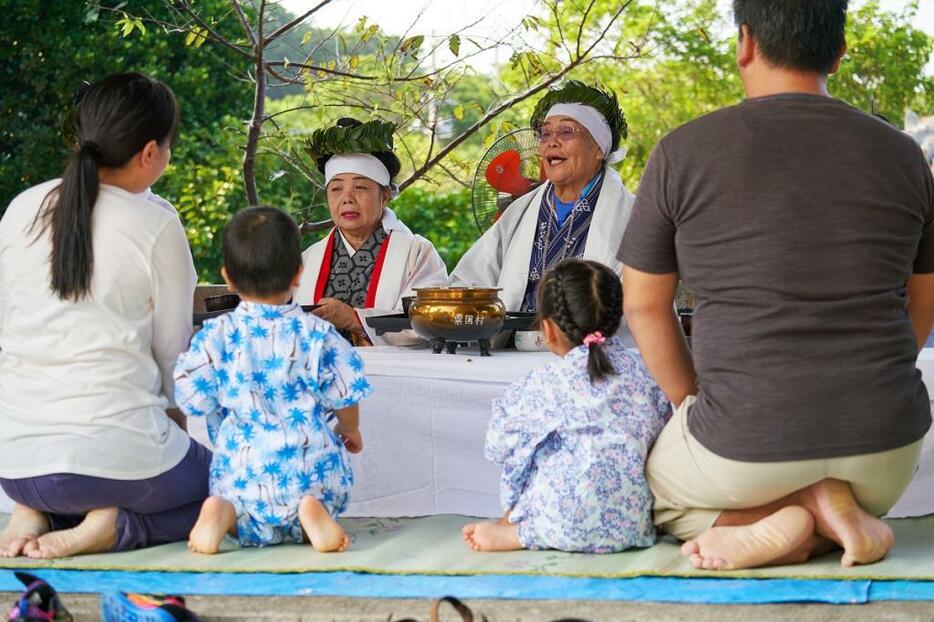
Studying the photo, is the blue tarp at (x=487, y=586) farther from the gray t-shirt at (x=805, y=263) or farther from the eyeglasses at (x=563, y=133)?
the eyeglasses at (x=563, y=133)

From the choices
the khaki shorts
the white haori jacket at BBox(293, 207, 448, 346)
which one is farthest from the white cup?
the khaki shorts

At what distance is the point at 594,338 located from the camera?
10.1ft

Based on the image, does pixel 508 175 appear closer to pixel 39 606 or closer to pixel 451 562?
pixel 451 562

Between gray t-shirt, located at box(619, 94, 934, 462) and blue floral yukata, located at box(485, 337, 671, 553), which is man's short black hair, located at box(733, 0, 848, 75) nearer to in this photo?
gray t-shirt, located at box(619, 94, 934, 462)

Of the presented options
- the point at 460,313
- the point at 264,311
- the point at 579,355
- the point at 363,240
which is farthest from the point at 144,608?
the point at 363,240

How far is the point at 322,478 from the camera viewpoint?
3.11 m

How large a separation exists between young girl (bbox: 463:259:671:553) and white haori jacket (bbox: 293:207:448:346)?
1.41 m

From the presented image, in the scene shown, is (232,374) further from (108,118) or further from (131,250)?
(108,118)

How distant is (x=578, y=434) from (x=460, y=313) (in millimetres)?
769

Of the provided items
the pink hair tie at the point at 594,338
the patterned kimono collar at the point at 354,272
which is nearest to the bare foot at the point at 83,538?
the pink hair tie at the point at 594,338

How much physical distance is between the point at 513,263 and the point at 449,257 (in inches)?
243

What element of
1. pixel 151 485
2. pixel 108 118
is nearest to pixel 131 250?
pixel 108 118

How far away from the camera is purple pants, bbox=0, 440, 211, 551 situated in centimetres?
299

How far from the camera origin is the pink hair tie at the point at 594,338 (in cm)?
307
